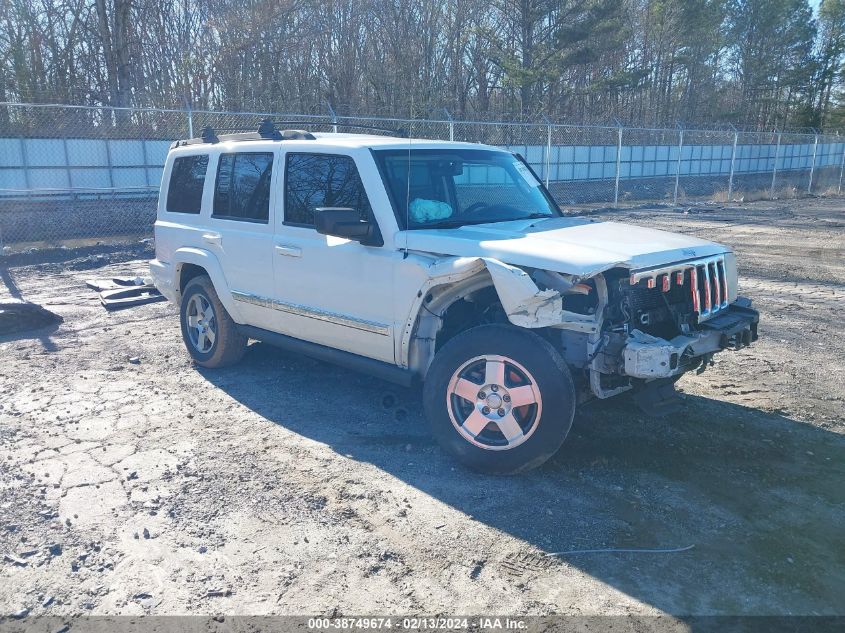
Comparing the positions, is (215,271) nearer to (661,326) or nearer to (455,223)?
(455,223)

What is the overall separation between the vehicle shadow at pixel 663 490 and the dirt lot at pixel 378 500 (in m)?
0.01

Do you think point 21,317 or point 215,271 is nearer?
point 215,271

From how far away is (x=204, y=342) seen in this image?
6465 millimetres

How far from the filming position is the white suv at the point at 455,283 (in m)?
4.05

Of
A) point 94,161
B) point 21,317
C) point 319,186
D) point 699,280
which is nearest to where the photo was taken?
point 699,280

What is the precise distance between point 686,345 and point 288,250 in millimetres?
2906

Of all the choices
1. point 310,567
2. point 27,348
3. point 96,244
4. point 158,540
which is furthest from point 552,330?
point 96,244

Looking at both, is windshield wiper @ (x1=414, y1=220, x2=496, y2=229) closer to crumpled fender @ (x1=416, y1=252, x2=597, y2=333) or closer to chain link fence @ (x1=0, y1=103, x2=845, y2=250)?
crumpled fender @ (x1=416, y1=252, x2=597, y2=333)

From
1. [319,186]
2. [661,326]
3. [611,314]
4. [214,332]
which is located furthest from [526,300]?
[214,332]

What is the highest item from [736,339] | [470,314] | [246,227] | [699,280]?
[246,227]

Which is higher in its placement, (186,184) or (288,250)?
(186,184)

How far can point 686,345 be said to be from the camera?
4102 mm

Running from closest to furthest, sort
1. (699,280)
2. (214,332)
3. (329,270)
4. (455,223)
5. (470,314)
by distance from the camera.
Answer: (699,280) < (470,314) < (455,223) < (329,270) < (214,332)

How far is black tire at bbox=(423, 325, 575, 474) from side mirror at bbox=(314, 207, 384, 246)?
3.06 feet
